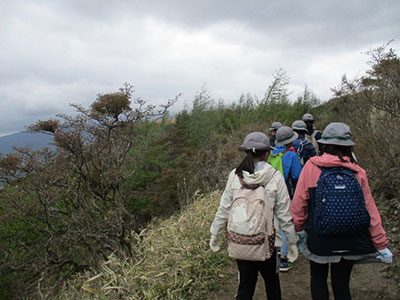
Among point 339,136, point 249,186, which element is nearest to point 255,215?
point 249,186

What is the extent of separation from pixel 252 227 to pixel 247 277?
42 centimetres

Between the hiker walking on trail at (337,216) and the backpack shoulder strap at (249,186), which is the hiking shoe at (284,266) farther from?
the backpack shoulder strap at (249,186)

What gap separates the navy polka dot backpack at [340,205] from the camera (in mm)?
1747

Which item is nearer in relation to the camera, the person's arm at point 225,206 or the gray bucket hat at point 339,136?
the gray bucket hat at point 339,136

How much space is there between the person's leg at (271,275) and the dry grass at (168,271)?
1111 mm

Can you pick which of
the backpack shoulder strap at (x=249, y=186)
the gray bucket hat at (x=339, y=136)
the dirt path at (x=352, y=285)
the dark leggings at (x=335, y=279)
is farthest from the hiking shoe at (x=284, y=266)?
the gray bucket hat at (x=339, y=136)

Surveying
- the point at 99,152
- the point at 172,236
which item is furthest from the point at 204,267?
the point at 99,152

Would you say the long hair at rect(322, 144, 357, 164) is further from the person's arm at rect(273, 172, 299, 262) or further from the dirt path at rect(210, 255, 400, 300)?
the dirt path at rect(210, 255, 400, 300)

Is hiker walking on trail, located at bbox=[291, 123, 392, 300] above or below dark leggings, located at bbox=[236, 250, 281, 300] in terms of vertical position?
above

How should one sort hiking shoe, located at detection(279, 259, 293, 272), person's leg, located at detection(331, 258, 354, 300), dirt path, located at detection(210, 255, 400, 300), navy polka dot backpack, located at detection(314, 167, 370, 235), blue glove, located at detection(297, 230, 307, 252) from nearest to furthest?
navy polka dot backpack, located at detection(314, 167, 370, 235), person's leg, located at detection(331, 258, 354, 300), blue glove, located at detection(297, 230, 307, 252), dirt path, located at detection(210, 255, 400, 300), hiking shoe, located at detection(279, 259, 293, 272)

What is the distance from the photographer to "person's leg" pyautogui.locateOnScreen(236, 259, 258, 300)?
6.69 feet

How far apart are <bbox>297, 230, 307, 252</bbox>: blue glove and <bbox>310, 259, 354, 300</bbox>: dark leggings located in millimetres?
114

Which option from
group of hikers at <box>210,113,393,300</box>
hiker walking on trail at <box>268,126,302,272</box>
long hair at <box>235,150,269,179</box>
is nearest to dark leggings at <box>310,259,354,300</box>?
group of hikers at <box>210,113,393,300</box>

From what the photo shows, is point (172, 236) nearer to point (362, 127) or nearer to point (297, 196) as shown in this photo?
point (297, 196)
